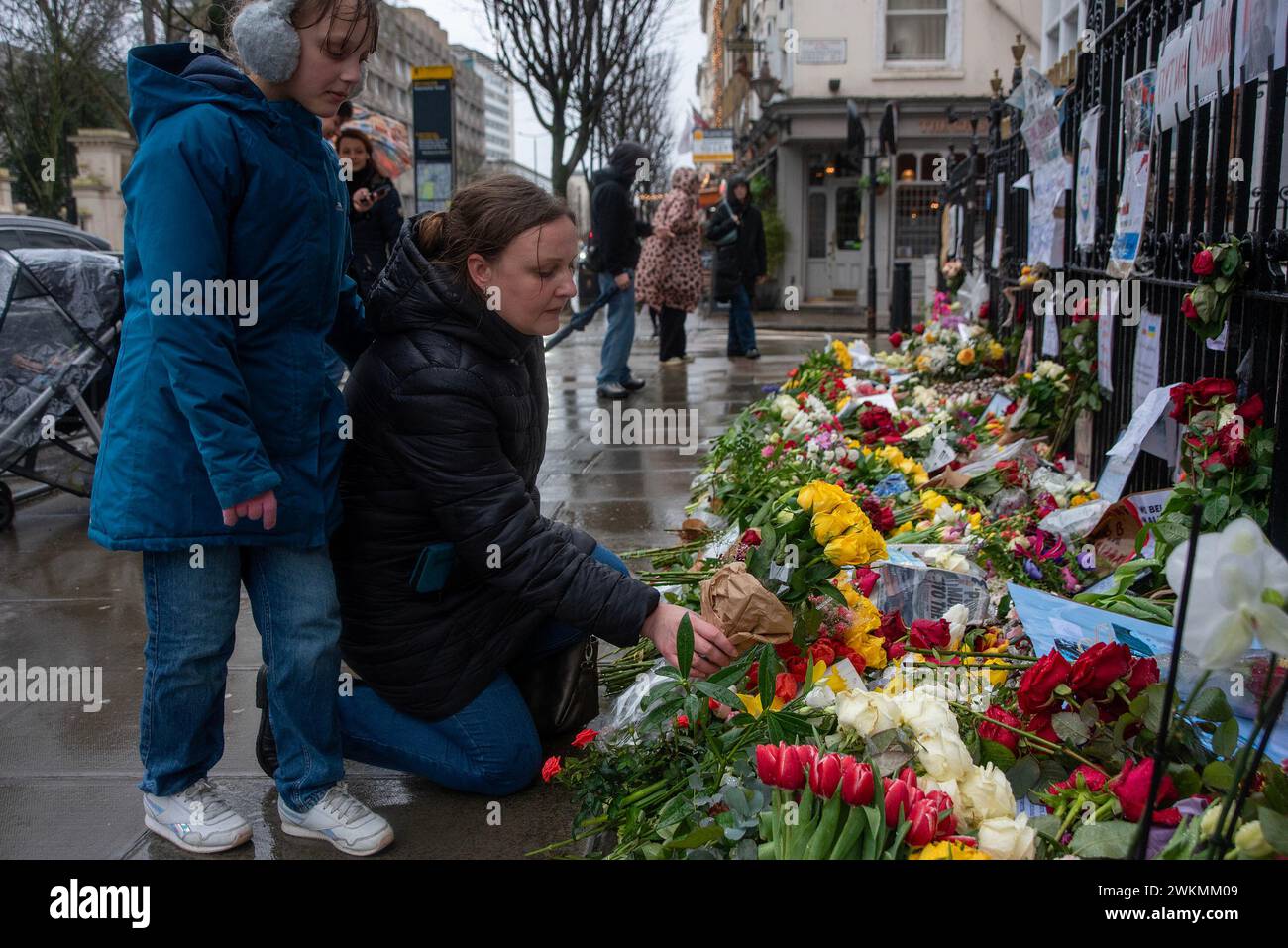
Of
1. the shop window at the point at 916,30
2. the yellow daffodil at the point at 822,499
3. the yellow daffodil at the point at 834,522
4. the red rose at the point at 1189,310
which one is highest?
the shop window at the point at 916,30

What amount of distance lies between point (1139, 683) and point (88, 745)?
272 centimetres

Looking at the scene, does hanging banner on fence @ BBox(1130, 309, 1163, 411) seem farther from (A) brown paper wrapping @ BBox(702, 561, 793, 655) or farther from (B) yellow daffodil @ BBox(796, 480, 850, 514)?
(A) brown paper wrapping @ BBox(702, 561, 793, 655)

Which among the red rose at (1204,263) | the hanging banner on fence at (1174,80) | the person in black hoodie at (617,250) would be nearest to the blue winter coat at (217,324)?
the red rose at (1204,263)

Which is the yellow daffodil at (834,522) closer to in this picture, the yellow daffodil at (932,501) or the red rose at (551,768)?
the red rose at (551,768)

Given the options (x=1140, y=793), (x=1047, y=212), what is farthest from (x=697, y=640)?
(x=1047, y=212)

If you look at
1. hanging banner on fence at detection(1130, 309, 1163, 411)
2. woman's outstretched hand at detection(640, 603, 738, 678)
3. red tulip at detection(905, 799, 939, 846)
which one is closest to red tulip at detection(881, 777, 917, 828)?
red tulip at detection(905, 799, 939, 846)

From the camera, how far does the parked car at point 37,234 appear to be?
33.2 feet

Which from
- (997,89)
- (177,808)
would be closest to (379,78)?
(997,89)

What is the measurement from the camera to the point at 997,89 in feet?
29.2

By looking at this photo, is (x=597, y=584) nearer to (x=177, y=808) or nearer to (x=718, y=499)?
(x=177, y=808)

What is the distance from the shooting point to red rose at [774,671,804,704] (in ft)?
8.12

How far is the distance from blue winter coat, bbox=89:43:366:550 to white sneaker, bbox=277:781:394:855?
62cm

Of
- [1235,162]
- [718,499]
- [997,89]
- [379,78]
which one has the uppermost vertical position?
[379,78]

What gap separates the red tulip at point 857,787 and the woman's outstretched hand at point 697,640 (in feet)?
2.00
